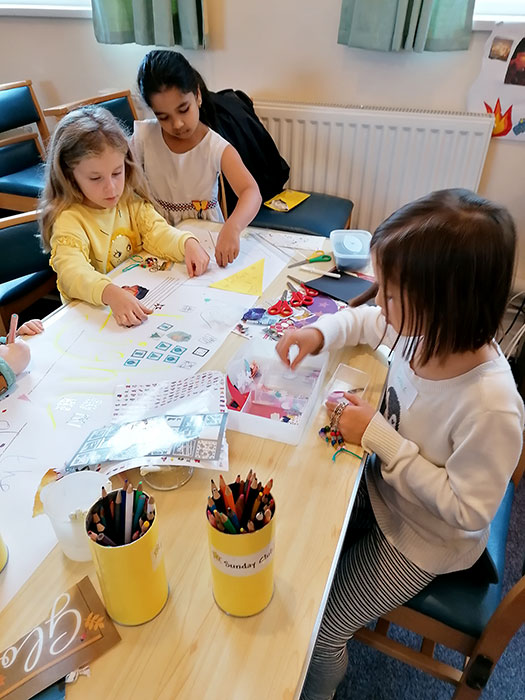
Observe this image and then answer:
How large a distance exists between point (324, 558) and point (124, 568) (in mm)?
234

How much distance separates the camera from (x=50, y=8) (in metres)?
2.39

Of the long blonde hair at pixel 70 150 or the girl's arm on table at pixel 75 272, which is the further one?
the long blonde hair at pixel 70 150

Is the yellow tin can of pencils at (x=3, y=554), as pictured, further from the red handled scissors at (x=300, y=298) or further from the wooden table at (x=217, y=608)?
the red handled scissors at (x=300, y=298)

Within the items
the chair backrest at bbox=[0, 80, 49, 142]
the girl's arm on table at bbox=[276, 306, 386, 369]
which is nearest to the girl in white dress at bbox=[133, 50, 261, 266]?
the girl's arm on table at bbox=[276, 306, 386, 369]

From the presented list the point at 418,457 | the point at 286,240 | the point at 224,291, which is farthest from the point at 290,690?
the point at 286,240

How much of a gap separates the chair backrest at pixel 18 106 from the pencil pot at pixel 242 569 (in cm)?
250

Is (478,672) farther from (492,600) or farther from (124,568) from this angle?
(124,568)

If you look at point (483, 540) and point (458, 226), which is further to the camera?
point (483, 540)

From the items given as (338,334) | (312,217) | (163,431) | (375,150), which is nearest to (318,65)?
(375,150)

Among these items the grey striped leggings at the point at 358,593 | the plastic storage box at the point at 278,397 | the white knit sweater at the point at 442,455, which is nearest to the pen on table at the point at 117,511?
the plastic storage box at the point at 278,397

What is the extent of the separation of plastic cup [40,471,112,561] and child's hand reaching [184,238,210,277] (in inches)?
25.9

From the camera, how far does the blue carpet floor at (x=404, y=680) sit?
1141mm

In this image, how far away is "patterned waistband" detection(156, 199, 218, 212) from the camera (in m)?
1.60

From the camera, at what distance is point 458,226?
67 cm
